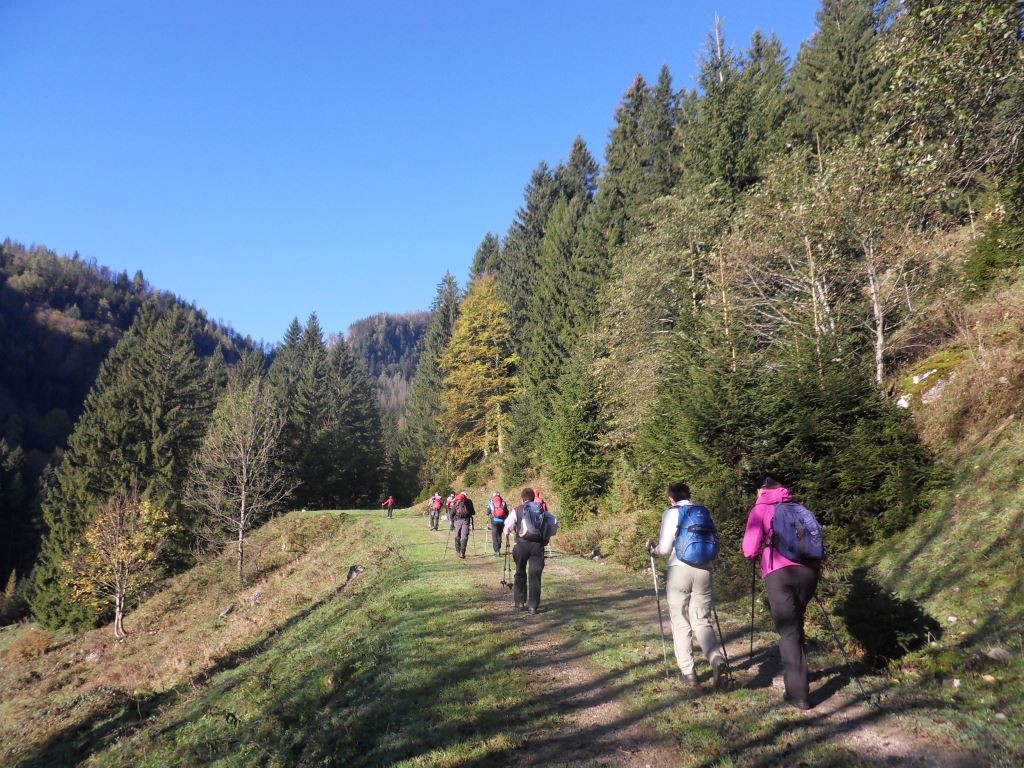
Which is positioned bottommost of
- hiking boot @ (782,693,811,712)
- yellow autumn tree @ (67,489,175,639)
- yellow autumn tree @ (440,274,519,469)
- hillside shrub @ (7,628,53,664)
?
hillside shrub @ (7,628,53,664)

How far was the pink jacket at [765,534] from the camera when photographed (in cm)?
516

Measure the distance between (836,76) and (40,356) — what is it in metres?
180

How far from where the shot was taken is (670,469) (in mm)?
14297

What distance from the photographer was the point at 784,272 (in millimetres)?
18141

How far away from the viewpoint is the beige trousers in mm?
5648

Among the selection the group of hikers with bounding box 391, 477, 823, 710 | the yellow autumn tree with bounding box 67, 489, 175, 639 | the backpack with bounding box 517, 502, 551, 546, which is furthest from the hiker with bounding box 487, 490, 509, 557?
the yellow autumn tree with bounding box 67, 489, 175, 639

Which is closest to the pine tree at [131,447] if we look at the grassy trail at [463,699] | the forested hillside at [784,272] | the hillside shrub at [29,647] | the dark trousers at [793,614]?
the hillside shrub at [29,647]

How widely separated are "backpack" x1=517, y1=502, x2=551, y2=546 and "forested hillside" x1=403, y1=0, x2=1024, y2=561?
461 cm

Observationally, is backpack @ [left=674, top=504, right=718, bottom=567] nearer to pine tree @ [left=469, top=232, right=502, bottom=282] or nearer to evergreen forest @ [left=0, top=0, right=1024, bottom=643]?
evergreen forest @ [left=0, top=0, right=1024, bottom=643]

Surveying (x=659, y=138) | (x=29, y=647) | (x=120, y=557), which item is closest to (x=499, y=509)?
(x=120, y=557)

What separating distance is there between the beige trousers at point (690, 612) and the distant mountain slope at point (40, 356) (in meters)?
96.3

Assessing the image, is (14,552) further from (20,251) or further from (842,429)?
(20,251)

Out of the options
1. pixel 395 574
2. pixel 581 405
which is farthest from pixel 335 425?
pixel 395 574

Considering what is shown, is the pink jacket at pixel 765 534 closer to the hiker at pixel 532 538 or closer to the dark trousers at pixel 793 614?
the dark trousers at pixel 793 614
